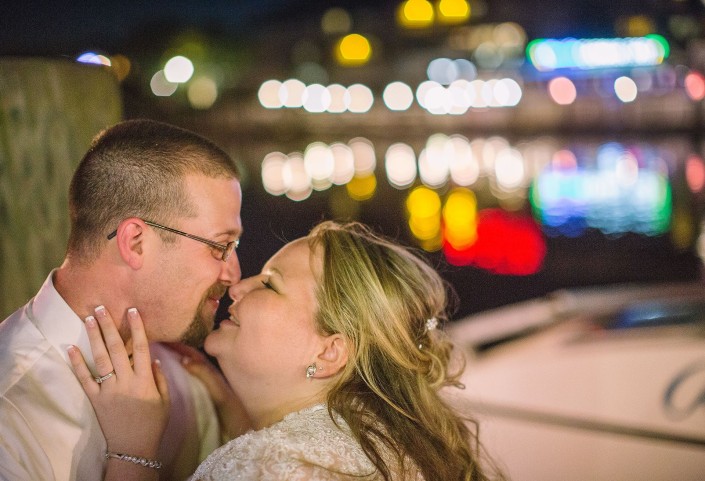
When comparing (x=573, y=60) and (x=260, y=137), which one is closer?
(x=260, y=137)

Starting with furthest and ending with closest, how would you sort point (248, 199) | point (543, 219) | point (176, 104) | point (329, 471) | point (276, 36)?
point (276, 36) < point (176, 104) < point (248, 199) < point (543, 219) < point (329, 471)

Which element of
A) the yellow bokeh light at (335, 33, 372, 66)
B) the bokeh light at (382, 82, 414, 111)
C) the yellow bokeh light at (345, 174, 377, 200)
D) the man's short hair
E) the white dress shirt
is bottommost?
the yellow bokeh light at (345, 174, 377, 200)

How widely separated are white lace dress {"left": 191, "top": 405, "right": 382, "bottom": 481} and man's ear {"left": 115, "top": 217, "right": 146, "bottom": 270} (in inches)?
29.0

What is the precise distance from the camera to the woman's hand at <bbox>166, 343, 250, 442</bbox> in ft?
11.6

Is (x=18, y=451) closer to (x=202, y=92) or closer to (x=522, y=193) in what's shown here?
(x=522, y=193)

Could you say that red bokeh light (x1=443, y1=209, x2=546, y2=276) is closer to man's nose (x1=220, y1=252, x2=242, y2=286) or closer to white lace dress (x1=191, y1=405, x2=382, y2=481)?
man's nose (x1=220, y1=252, x2=242, y2=286)

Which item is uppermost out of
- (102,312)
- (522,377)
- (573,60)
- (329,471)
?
(573,60)

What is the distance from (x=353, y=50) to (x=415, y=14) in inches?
310

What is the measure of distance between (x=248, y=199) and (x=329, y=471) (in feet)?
59.6

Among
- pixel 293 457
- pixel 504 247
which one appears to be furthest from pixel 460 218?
pixel 293 457

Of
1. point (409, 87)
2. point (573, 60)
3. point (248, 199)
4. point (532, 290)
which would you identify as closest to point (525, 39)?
point (573, 60)

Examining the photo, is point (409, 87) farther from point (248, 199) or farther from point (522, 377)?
point (522, 377)

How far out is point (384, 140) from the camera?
47000 mm

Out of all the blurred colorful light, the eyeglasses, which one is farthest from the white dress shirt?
the blurred colorful light
